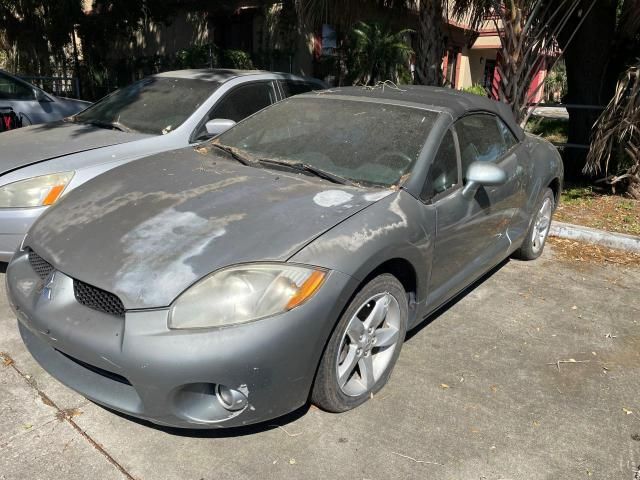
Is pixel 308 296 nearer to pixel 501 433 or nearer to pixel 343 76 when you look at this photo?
pixel 501 433

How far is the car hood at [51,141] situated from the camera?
4.14 metres

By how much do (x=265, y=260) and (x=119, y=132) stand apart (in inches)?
122

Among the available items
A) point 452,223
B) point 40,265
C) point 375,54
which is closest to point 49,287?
point 40,265

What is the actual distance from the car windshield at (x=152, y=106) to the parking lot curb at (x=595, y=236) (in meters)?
3.77

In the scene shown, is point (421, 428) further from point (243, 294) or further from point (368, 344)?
point (243, 294)

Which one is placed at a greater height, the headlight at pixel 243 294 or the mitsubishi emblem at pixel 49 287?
the headlight at pixel 243 294

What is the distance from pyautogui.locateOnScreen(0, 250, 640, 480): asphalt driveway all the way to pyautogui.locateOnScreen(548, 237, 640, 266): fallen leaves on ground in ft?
5.53

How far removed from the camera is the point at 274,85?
5.73m

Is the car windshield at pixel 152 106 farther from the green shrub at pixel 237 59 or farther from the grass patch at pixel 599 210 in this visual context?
the green shrub at pixel 237 59

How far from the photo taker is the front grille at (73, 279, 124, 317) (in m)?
2.37

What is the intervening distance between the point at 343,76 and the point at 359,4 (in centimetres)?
753

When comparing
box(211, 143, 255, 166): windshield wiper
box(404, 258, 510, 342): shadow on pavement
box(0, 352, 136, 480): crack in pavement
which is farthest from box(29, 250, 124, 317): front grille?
box(404, 258, 510, 342): shadow on pavement

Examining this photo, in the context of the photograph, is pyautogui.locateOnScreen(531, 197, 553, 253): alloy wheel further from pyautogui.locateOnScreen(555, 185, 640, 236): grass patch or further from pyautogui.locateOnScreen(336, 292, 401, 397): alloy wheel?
pyautogui.locateOnScreen(336, 292, 401, 397): alloy wheel

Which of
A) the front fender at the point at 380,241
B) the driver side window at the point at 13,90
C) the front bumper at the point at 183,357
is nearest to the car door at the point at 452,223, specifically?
the front fender at the point at 380,241
